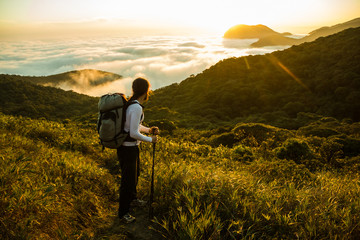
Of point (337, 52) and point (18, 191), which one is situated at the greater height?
point (337, 52)

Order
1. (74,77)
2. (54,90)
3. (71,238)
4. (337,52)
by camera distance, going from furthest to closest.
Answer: (74,77) → (54,90) → (337,52) → (71,238)

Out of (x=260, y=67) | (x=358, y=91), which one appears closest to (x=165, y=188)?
(x=358, y=91)

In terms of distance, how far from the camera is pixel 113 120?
3252 mm

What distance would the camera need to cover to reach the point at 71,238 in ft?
9.65

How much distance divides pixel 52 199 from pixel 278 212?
3.49 m

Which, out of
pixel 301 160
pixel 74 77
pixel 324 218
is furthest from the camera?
pixel 74 77

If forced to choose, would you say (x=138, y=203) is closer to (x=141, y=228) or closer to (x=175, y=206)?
(x=141, y=228)

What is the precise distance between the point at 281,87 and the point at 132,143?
4597 cm

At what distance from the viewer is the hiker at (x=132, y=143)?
→ 325 centimetres

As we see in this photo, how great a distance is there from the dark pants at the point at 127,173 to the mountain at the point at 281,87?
25.2m

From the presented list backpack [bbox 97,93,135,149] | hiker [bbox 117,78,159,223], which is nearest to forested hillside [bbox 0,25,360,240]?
hiker [bbox 117,78,159,223]

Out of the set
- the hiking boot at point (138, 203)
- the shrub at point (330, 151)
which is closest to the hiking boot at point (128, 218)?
the hiking boot at point (138, 203)

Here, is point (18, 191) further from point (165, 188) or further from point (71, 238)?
point (165, 188)

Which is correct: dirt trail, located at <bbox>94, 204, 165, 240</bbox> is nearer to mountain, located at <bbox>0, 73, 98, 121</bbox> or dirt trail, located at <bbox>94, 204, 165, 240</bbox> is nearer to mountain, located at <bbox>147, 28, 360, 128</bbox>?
mountain, located at <bbox>147, 28, 360, 128</bbox>
